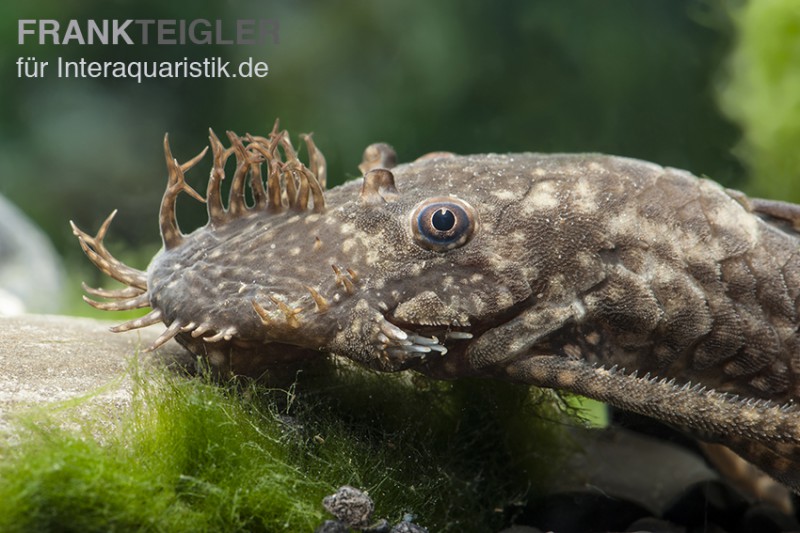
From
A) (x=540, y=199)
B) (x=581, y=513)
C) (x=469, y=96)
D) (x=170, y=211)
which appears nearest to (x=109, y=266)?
(x=170, y=211)

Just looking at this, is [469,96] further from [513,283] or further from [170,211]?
[513,283]

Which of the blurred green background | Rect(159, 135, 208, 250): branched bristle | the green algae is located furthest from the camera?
the blurred green background

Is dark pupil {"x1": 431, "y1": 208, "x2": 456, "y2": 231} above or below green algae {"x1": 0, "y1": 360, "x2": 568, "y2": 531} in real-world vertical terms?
above

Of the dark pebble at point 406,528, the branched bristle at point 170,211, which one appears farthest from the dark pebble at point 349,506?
the branched bristle at point 170,211

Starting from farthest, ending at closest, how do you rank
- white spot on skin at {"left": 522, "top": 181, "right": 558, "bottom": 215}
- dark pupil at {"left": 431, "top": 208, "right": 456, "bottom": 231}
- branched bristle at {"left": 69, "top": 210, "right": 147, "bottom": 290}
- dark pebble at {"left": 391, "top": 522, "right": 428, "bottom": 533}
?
branched bristle at {"left": 69, "top": 210, "right": 147, "bottom": 290}
white spot on skin at {"left": 522, "top": 181, "right": 558, "bottom": 215}
dark pupil at {"left": 431, "top": 208, "right": 456, "bottom": 231}
dark pebble at {"left": 391, "top": 522, "right": 428, "bottom": 533}

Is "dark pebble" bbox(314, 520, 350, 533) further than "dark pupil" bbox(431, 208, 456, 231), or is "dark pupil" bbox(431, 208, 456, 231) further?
"dark pupil" bbox(431, 208, 456, 231)

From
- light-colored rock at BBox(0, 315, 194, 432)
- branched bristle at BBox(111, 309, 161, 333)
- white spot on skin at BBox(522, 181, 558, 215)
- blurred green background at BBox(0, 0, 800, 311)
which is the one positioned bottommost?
light-colored rock at BBox(0, 315, 194, 432)

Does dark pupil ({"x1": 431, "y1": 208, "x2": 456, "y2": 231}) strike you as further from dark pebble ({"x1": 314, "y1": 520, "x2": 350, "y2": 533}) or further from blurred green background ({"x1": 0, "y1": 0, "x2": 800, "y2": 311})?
blurred green background ({"x1": 0, "y1": 0, "x2": 800, "y2": 311})

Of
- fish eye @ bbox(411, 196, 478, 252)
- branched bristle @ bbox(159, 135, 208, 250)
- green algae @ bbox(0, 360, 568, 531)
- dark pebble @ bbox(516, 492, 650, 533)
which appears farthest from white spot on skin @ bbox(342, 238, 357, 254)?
dark pebble @ bbox(516, 492, 650, 533)
